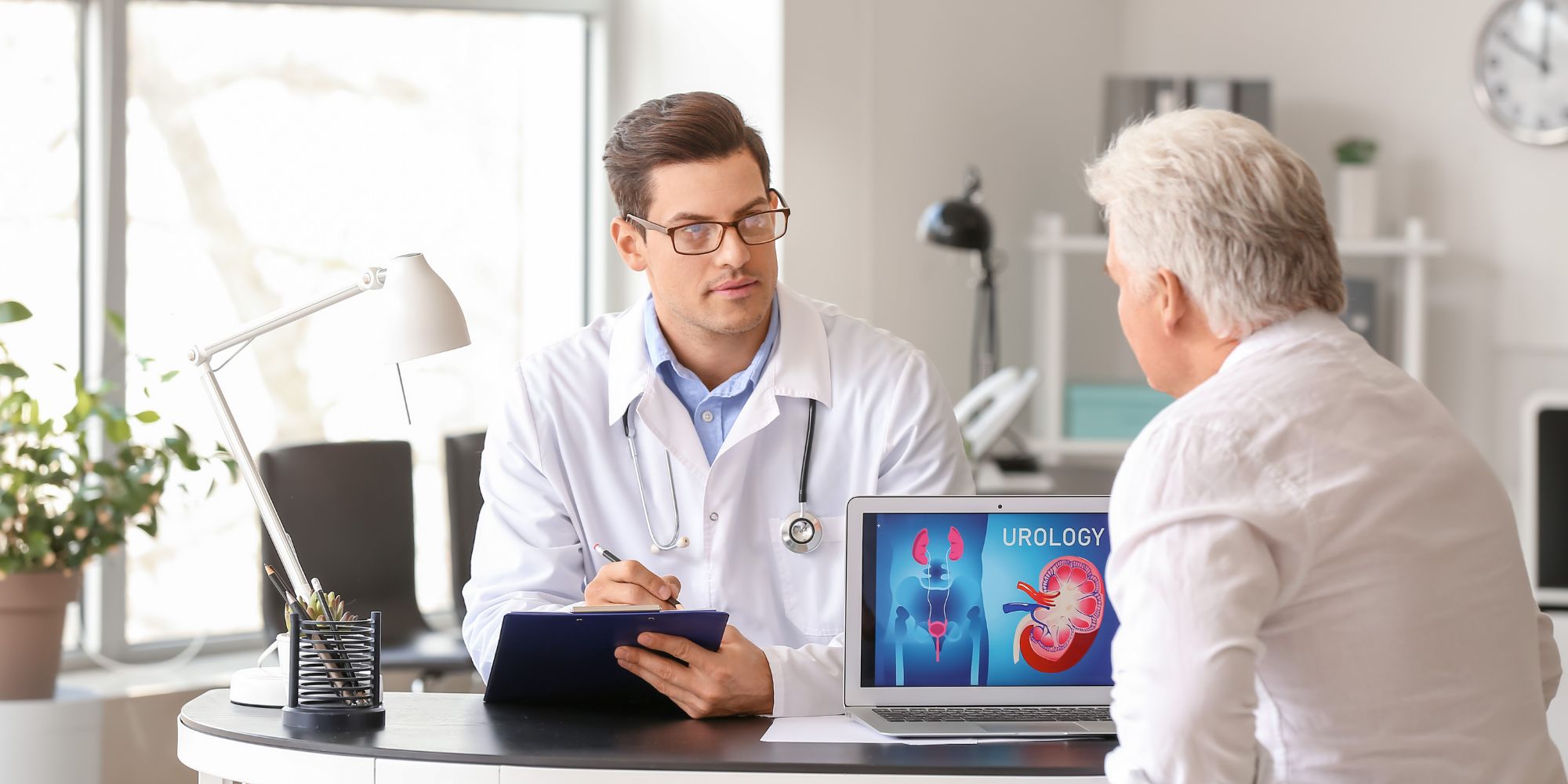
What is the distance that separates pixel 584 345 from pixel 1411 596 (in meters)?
1.30

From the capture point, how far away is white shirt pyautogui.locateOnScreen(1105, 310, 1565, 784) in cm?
119

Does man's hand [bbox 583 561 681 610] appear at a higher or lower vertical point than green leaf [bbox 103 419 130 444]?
lower

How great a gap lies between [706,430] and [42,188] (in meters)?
1.90

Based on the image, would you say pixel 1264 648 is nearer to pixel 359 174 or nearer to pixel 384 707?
pixel 384 707

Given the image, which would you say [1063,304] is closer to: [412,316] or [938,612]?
[938,612]

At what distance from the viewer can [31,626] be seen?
2859 mm

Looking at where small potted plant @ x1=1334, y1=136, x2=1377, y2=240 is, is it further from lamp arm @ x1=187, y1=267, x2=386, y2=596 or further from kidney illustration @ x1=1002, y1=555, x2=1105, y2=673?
lamp arm @ x1=187, y1=267, x2=386, y2=596

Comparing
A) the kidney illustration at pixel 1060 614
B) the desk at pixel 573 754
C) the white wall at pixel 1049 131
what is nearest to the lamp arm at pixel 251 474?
the desk at pixel 573 754

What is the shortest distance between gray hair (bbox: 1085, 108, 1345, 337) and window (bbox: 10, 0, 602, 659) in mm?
2010

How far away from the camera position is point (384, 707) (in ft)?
5.58

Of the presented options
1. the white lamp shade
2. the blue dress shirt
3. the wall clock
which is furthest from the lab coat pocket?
the wall clock

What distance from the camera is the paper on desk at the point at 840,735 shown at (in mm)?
1570

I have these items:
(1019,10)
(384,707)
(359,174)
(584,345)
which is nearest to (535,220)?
(359,174)

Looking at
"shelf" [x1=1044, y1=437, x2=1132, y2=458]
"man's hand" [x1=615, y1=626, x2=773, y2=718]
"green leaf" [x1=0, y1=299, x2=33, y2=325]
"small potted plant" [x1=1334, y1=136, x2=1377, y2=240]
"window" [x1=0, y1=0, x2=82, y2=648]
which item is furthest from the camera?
"small potted plant" [x1=1334, y1=136, x2=1377, y2=240]
